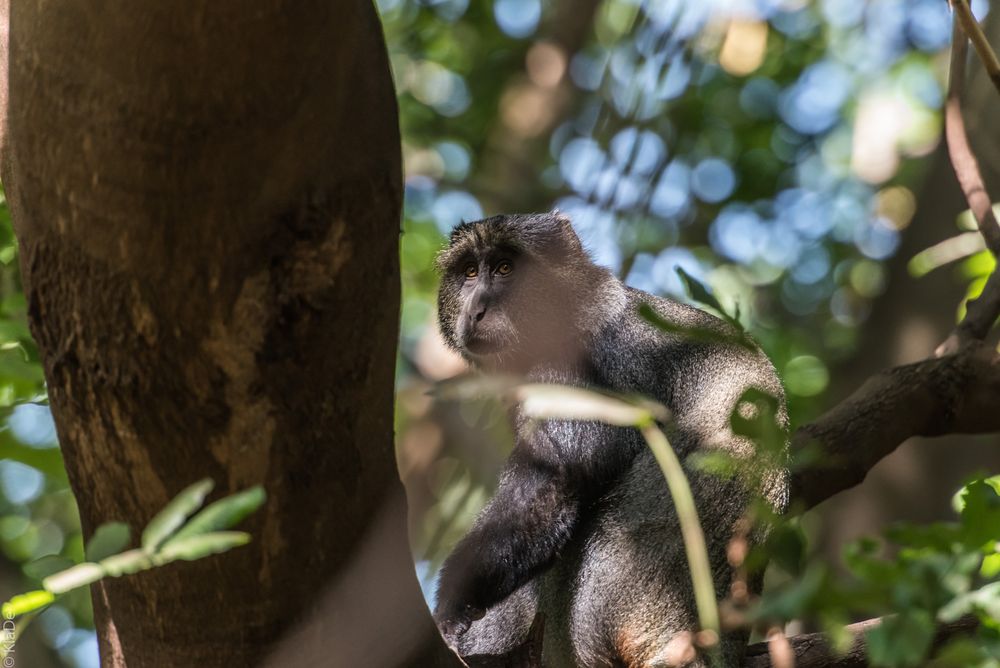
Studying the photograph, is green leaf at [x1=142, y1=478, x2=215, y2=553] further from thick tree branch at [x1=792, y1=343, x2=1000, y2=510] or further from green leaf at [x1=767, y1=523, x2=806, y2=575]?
thick tree branch at [x1=792, y1=343, x2=1000, y2=510]

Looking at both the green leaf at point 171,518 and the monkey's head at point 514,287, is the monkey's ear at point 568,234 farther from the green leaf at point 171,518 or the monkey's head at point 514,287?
the green leaf at point 171,518

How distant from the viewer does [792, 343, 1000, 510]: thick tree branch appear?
495cm

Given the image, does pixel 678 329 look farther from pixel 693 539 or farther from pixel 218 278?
pixel 218 278

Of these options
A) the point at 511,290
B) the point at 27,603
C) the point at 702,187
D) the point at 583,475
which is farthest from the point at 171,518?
the point at 702,187

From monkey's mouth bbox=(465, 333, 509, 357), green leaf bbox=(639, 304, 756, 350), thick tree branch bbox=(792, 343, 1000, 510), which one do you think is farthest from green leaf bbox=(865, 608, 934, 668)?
monkey's mouth bbox=(465, 333, 509, 357)

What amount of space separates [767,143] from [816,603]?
36.0 ft

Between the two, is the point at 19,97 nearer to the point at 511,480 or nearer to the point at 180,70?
the point at 180,70

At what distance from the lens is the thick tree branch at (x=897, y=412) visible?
4.95 meters

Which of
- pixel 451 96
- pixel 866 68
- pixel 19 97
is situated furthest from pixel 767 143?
pixel 19 97

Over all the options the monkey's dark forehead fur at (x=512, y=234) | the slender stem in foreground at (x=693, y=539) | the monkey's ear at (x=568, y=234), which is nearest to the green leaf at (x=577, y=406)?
the slender stem in foreground at (x=693, y=539)

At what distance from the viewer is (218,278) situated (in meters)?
2.19

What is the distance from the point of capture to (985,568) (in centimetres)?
237

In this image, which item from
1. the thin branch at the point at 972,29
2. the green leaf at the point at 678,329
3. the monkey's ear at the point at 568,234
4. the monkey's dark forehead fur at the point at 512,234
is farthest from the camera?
the monkey's ear at the point at 568,234

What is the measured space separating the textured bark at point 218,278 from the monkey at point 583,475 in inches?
86.6
